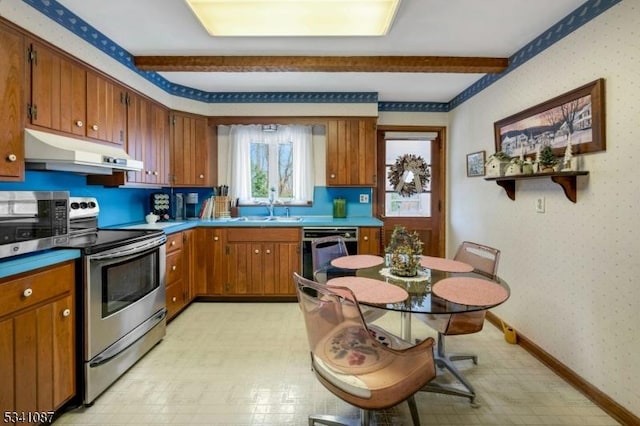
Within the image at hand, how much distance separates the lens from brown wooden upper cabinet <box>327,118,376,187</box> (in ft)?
12.9

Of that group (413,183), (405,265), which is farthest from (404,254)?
(413,183)

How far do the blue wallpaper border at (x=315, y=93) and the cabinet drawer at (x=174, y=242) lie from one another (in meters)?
1.60

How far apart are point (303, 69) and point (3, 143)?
219 centimetres

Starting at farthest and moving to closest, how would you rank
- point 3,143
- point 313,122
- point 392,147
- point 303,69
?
point 392,147 → point 313,122 → point 303,69 → point 3,143

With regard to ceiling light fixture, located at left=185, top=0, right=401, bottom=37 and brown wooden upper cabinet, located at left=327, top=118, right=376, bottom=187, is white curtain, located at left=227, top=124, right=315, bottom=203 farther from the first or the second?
ceiling light fixture, located at left=185, top=0, right=401, bottom=37

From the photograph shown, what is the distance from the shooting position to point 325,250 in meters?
2.57

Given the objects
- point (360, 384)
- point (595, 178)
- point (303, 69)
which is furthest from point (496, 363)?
point (303, 69)

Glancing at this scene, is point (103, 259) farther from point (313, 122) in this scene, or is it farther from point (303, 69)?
point (313, 122)

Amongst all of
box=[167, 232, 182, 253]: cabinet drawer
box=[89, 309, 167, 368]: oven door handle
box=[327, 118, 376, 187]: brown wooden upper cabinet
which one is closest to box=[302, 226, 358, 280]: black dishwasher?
box=[327, 118, 376, 187]: brown wooden upper cabinet

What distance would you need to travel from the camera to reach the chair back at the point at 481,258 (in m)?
2.16

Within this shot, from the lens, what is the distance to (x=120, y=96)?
276cm

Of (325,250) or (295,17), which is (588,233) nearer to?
(325,250)

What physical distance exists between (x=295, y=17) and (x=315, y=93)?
170 centimetres

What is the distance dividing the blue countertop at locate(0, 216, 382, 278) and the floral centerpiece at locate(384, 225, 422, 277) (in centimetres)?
145
